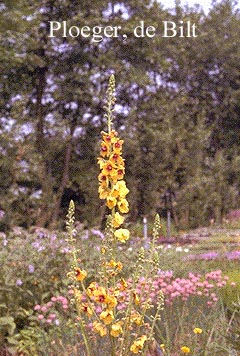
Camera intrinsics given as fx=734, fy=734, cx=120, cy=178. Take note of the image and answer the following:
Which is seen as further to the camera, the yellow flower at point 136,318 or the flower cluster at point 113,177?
the yellow flower at point 136,318

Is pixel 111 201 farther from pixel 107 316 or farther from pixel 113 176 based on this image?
pixel 107 316

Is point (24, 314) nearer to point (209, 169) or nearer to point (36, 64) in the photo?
point (36, 64)

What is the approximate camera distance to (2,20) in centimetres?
1293

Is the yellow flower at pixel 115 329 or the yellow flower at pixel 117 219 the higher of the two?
the yellow flower at pixel 117 219

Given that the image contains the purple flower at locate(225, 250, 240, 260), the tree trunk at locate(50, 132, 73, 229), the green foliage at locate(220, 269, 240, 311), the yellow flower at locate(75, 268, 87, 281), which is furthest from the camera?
the tree trunk at locate(50, 132, 73, 229)

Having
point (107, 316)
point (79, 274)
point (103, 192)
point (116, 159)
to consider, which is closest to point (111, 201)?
point (103, 192)

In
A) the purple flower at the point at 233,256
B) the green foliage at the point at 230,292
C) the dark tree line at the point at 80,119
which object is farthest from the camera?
the dark tree line at the point at 80,119

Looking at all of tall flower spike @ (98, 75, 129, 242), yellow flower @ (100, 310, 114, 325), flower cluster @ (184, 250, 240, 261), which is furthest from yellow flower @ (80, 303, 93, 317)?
flower cluster @ (184, 250, 240, 261)

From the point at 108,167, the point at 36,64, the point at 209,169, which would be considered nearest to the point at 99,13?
the point at 36,64

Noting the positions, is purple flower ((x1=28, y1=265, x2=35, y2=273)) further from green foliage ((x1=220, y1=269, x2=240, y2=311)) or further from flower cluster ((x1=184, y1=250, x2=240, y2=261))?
flower cluster ((x1=184, y1=250, x2=240, y2=261))

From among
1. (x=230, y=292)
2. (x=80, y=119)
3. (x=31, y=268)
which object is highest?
(x=80, y=119)

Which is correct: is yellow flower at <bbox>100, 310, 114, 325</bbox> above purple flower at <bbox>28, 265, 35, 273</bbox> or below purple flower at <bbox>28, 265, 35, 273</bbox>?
below

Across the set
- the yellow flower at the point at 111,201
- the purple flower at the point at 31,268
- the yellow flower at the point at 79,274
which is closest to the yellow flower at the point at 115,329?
the yellow flower at the point at 79,274

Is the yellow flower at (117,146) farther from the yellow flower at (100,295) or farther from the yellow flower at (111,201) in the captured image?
the yellow flower at (100,295)
